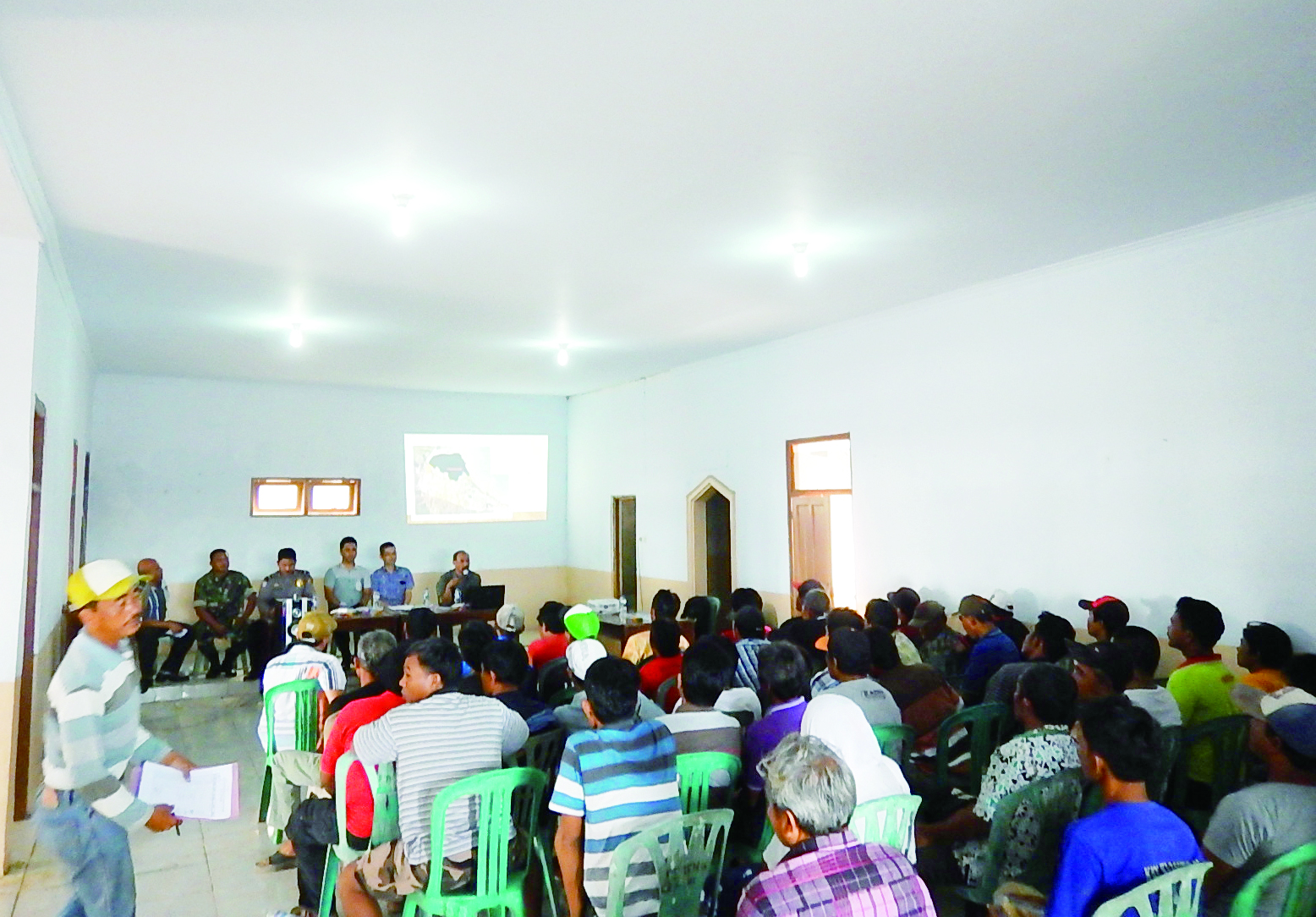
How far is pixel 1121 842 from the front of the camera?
1.85 m

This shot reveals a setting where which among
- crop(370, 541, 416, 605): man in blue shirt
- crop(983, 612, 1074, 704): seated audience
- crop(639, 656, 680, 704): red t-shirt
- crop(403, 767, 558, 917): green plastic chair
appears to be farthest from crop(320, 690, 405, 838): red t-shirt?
crop(370, 541, 416, 605): man in blue shirt

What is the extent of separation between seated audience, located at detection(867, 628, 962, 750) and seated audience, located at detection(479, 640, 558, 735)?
4.29 feet

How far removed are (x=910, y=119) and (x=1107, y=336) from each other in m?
2.40

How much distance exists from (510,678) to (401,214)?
2255 mm

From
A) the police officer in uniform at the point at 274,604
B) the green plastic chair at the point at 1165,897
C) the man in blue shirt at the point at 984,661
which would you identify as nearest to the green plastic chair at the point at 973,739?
the man in blue shirt at the point at 984,661

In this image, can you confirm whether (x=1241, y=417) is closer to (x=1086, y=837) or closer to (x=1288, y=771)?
(x=1288, y=771)

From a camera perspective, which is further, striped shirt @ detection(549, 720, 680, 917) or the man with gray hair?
striped shirt @ detection(549, 720, 680, 917)

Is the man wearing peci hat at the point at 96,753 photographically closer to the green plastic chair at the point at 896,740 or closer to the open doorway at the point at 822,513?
the green plastic chair at the point at 896,740

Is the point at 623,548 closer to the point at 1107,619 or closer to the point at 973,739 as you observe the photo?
the point at 1107,619

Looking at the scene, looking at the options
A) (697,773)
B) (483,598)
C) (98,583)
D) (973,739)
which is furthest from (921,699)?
(483,598)

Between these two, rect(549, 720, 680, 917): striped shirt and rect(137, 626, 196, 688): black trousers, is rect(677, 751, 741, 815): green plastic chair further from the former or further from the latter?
rect(137, 626, 196, 688): black trousers

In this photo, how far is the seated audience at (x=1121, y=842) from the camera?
184 centimetres

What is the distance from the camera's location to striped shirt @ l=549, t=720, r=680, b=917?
2230 mm

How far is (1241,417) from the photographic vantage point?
4.30 metres
